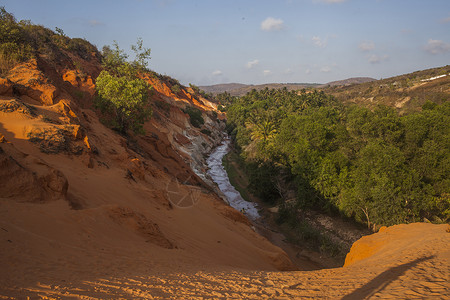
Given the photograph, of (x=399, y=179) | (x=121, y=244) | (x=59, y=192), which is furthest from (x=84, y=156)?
(x=399, y=179)

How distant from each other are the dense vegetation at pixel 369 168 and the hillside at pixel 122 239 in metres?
8.19

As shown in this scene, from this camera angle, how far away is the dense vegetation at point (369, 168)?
762 inches

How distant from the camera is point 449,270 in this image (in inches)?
255

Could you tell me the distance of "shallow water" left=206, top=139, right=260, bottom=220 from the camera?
1194 inches

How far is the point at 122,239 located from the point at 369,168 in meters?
18.9

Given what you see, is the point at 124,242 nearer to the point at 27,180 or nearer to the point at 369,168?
the point at 27,180

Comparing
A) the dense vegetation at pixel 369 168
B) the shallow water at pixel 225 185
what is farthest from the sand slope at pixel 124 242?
the shallow water at pixel 225 185

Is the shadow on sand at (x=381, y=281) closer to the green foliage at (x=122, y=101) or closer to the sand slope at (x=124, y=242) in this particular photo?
the sand slope at (x=124, y=242)

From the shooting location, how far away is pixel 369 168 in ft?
68.2

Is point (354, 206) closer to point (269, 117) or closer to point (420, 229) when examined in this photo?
point (420, 229)

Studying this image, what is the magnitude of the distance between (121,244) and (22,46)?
20177mm

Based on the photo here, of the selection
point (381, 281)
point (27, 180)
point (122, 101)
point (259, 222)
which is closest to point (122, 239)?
point (27, 180)

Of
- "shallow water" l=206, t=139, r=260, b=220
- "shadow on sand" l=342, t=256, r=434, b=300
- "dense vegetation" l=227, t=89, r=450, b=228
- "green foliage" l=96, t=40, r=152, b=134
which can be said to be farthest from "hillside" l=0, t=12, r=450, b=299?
"shallow water" l=206, t=139, r=260, b=220

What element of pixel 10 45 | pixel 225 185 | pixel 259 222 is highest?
pixel 10 45
